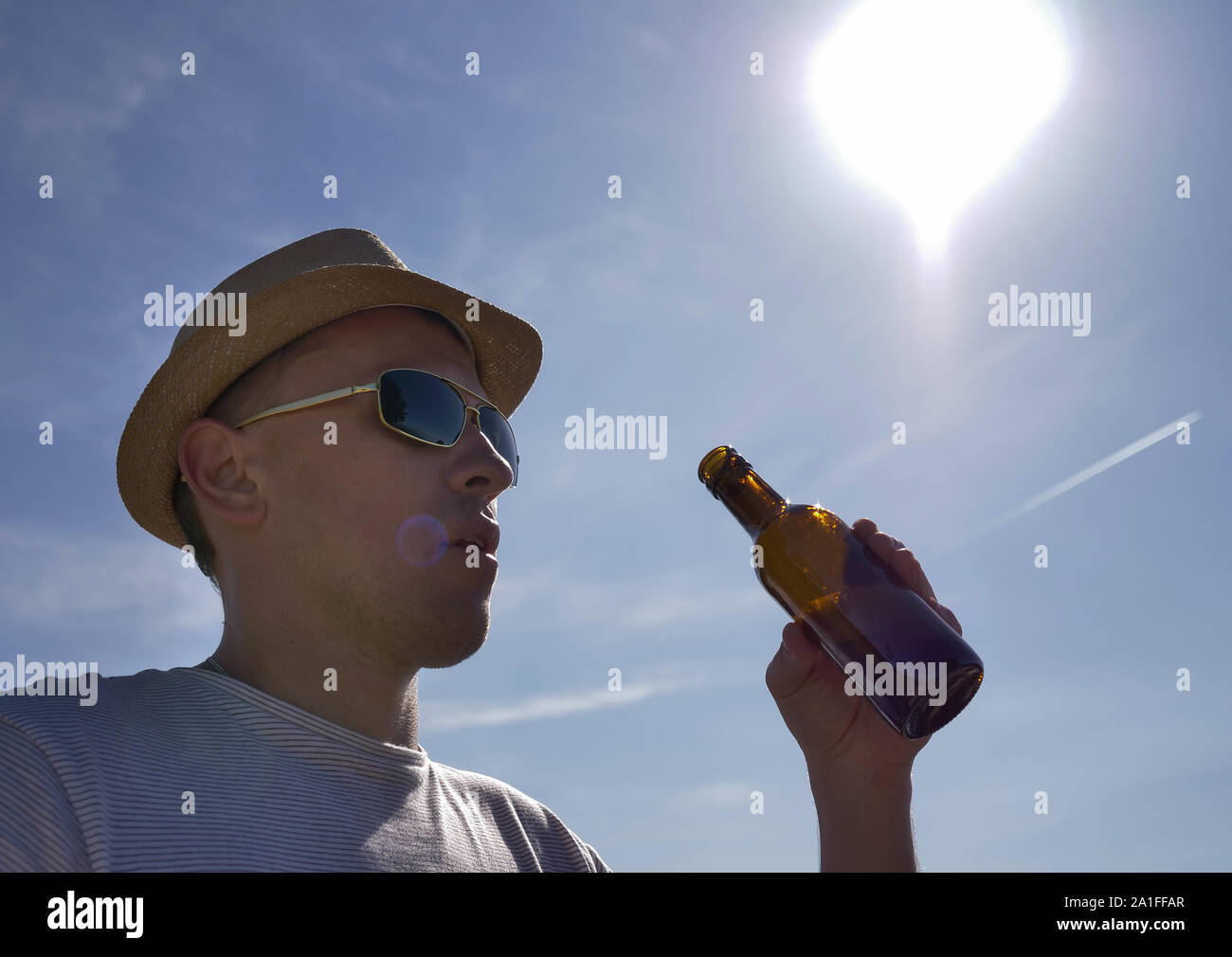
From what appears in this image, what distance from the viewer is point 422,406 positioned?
290 centimetres

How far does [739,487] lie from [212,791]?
194 cm

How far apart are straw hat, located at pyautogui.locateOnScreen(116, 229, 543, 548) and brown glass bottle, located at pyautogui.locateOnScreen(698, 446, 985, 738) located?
3.67 feet

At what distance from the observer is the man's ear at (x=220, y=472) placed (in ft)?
9.16

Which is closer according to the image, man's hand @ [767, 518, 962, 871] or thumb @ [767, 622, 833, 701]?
man's hand @ [767, 518, 962, 871]

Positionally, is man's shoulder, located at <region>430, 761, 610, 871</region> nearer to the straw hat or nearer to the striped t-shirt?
the striped t-shirt

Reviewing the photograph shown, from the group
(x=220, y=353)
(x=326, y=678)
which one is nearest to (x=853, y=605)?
(x=326, y=678)

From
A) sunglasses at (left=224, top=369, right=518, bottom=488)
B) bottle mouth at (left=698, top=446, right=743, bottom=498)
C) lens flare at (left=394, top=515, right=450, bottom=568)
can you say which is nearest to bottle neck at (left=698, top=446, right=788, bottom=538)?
bottle mouth at (left=698, top=446, right=743, bottom=498)

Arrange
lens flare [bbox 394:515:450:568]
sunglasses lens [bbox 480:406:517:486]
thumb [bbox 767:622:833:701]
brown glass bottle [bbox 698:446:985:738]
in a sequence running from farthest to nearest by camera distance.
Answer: sunglasses lens [bbox 480:406:517:486] < thumb [bbox 767:622:833:701] < lens flare [bbox 394:515:450:568] < brown glass bottle [bbox 698:446:985:738]

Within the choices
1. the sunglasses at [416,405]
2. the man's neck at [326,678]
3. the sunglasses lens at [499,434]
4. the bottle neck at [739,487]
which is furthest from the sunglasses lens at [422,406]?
the bottle neck at [739,487]

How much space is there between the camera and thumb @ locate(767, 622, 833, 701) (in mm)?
2787

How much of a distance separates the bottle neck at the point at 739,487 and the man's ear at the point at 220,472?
1508mm
